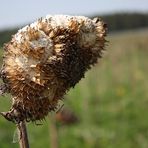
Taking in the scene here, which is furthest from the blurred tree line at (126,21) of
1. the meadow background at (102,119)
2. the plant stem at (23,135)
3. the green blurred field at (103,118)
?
the plant stem at (23,135)

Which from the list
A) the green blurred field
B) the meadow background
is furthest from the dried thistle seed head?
the green blurred field

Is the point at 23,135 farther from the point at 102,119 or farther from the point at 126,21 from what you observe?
the point at 126,21

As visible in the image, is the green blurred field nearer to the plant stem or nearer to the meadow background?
the meadow background

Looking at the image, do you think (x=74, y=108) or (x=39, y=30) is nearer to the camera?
(x=39, y=30)

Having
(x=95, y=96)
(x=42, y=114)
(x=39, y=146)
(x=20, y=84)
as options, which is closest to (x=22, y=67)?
(x=20, y=84)

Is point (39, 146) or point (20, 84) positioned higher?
point (20, 84)

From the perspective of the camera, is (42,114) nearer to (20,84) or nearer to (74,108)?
(20,84)

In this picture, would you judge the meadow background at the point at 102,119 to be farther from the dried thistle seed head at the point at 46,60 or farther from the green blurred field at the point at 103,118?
the dried thistle seed head at the point at 46,60
